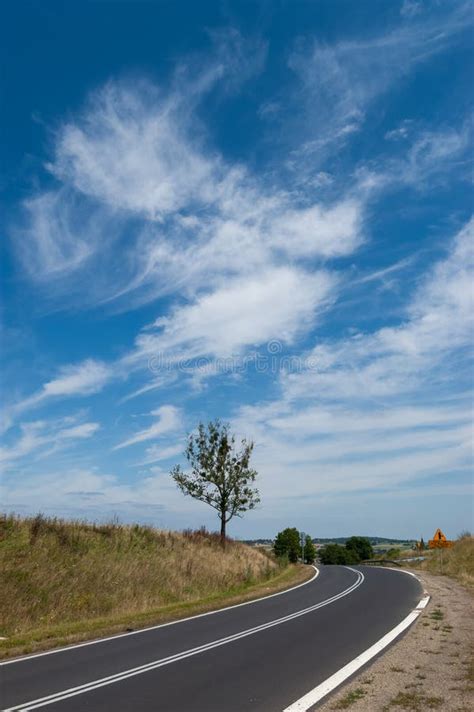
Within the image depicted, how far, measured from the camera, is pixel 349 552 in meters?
127

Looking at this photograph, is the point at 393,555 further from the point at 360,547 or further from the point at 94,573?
the point at 94,573

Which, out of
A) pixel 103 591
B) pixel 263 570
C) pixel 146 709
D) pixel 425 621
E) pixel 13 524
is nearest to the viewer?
pixel 146 709

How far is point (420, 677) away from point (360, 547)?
13048cm

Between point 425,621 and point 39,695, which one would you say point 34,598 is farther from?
point 425,621

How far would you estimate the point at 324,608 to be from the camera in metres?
18.1

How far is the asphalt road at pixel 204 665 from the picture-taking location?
25.3 ft

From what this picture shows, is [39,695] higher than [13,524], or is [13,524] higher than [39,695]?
[13,524]

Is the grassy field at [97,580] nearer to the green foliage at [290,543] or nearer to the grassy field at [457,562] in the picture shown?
the grassy field at [457,562]

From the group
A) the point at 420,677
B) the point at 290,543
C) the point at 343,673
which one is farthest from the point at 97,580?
the point at 290,543

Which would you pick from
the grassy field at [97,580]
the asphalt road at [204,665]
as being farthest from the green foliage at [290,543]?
the asphalt road at [204,665]

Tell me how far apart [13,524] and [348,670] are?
53.0 feet

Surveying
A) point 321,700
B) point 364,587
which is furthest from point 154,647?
point 364,587

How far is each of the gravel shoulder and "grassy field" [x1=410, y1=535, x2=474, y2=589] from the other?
1741cm

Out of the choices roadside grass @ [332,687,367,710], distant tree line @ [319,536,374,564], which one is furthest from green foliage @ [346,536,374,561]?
roadside grass @ [332,687,367,710]
